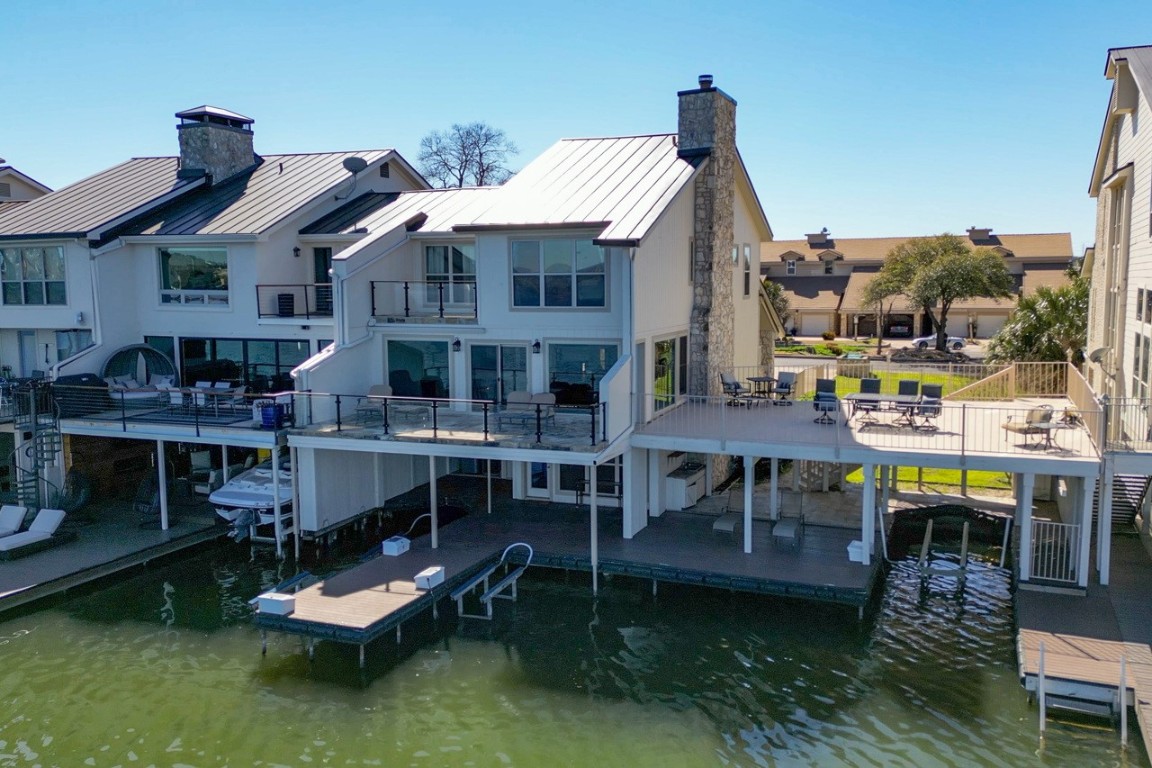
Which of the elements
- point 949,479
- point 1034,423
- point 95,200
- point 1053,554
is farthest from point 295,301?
point 1053,554

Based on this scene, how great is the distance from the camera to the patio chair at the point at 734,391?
2066cm

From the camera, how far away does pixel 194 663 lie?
14.0m

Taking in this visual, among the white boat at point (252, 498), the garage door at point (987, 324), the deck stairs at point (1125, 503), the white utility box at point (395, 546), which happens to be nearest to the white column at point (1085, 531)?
the deck stairs at point (1125, 503)

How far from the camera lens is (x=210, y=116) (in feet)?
83.1

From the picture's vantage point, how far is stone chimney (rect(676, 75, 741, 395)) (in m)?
21.0

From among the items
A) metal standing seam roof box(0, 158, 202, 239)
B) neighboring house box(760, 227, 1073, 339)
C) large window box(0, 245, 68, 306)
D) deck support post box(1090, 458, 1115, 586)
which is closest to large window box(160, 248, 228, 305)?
metal standing seam roof box(0, 158, 202, 239)

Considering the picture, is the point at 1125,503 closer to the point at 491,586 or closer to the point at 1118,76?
the point at 1118,76

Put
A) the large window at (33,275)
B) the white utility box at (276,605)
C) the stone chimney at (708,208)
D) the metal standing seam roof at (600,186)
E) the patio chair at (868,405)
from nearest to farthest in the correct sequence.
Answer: the white utility box at (276,605), the metal standing seam roof at (600,186), the patio chair at (868,405), the stone chimney at (708,208), the large window at (33,275)

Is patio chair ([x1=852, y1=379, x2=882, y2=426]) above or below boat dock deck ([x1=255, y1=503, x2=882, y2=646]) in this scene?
above

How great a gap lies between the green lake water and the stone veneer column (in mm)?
6651

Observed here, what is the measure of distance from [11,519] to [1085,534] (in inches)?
831

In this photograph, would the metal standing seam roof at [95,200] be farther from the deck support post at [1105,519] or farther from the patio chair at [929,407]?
the deck support post at [1105,519]

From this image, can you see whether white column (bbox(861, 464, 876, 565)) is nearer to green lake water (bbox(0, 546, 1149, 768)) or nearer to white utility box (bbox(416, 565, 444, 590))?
green lake water (bbox(0, 546, 1149, 768))

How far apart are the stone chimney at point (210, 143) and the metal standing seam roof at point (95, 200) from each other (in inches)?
22.7
